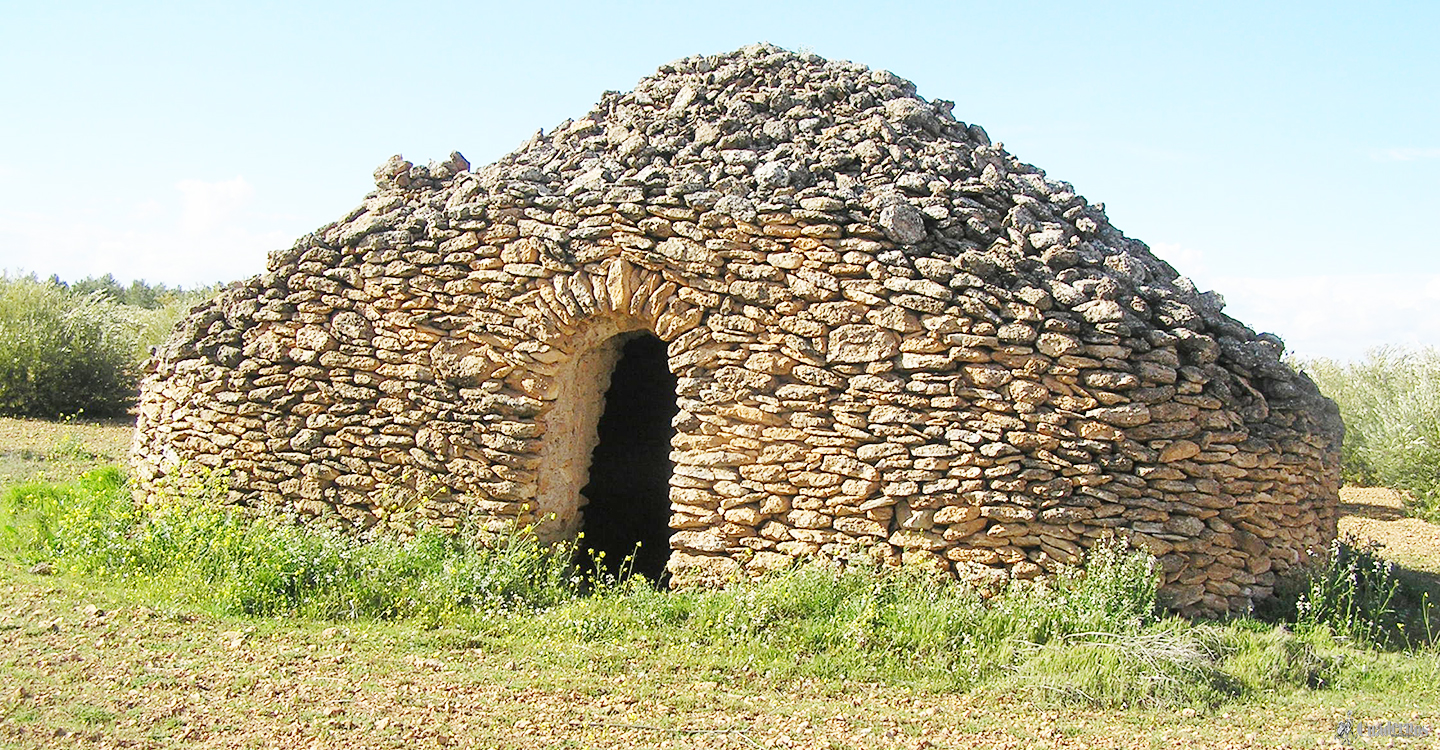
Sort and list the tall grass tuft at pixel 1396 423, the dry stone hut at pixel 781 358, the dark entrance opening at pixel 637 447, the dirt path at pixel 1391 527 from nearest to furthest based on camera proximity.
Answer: the dry stone hut at pixel 781 358
the dirt path at pixel 1391 527
the dark entrance opening at pixel 637 447
the tall grass tuft at pixel 1396 423

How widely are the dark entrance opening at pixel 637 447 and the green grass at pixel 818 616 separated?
7.54ft

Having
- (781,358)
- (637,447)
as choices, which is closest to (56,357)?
(637,447)

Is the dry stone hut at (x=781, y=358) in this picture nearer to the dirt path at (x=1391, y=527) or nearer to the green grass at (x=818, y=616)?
the green grass at (x=818, y=616)

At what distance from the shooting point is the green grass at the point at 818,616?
214 inches

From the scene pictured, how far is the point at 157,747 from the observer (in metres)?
4.36

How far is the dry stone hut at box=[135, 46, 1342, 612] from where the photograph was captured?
19.9 ft

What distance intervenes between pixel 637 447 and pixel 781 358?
3673 mm

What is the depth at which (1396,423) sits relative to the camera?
13.4m

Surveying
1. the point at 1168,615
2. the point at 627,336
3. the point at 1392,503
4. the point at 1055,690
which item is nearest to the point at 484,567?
the point at 627,336

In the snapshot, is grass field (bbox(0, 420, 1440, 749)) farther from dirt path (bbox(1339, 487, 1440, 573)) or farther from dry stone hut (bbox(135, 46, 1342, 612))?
dirt path (bbox(1339, 487, 1440, 573))

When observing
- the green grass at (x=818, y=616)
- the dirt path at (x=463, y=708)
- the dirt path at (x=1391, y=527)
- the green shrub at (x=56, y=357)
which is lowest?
the dirt path at (x=463, y=708)

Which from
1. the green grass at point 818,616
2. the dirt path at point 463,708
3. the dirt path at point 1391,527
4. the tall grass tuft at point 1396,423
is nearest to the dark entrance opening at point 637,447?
the green grass at point 818,616

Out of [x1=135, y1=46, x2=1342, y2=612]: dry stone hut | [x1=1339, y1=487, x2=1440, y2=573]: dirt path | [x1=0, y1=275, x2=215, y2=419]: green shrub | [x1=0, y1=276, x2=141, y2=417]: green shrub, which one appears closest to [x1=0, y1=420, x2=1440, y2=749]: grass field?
[x1=135, y1=46, x2=1342, y2=612]: dry stone hut

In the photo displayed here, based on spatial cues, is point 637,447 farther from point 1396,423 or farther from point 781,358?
point 1396,423
